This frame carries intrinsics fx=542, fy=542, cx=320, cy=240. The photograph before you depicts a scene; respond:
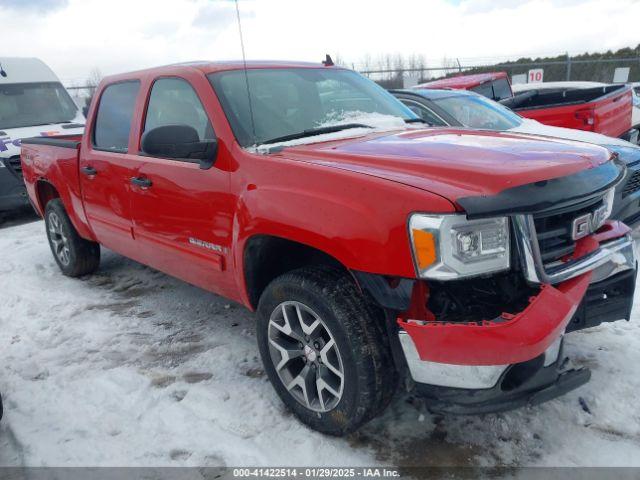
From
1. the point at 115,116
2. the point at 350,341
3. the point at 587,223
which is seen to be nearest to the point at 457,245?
the point at 350,341

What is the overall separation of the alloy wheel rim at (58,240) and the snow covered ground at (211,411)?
3.68 feet

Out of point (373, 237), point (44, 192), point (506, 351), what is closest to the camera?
point (506, 351)

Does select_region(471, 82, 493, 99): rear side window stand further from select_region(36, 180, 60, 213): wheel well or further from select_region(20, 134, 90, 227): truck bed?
select_region(36, 180, 60, 213): wheel well

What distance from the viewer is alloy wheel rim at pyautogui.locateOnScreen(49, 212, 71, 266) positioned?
521 cm

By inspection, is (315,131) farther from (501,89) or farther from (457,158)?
(501,89)

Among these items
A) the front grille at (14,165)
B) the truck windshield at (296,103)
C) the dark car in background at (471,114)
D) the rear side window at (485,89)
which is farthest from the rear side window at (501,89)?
the front grille at (14,165)

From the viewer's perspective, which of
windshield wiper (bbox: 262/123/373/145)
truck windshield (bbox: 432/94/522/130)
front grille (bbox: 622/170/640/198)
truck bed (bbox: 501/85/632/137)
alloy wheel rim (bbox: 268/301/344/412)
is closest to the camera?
alloy wheel rim (bbox: 268/301/344/412)

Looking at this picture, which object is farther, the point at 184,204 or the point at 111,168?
the point at 111,168

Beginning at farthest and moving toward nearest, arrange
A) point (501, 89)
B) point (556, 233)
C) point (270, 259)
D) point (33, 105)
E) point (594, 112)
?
point (501, 89) → point (33, 105) → point (594, 112) → point (270, 259) → point (556, 233)

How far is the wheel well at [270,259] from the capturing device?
108 inches

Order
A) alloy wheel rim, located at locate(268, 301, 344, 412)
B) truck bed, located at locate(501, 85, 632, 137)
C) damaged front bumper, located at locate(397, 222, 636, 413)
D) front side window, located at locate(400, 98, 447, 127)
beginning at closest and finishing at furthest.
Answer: damaged front bumper, located at locate(397, 222, 636, 413) < alloy wheel rim, located at locate(268, 301, 344, 412) < front side window, located at locate(400, 98, 447, 127) < truck bed, located at locate(501, 85, 632, 137)

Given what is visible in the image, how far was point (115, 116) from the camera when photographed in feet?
13.7

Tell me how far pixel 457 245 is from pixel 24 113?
8675mm

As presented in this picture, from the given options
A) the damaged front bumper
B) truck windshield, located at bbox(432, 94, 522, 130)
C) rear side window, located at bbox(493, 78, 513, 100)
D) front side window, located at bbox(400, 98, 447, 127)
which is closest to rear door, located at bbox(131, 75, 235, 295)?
the damaged front bumper
